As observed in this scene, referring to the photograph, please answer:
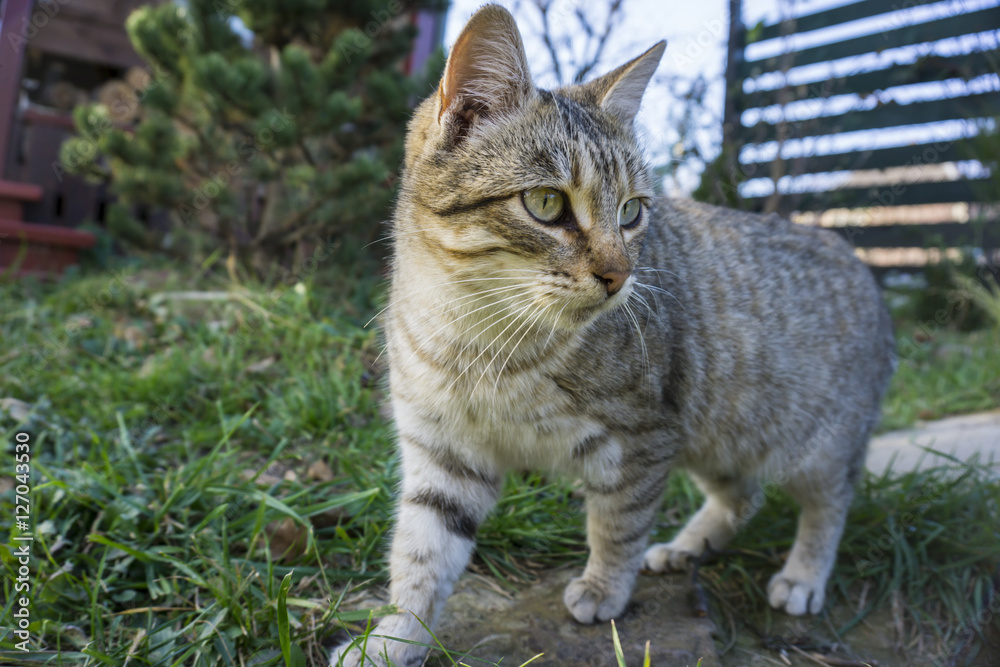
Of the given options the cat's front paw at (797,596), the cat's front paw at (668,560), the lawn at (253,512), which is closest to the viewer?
the lawn at (253,512)

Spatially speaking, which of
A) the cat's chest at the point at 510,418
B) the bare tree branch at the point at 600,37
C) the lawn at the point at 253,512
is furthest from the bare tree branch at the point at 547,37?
the cat's chest at the point at 510,418

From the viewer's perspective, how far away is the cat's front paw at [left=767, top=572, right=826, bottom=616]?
2.12 metres

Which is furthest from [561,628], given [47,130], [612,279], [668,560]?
[47,130]

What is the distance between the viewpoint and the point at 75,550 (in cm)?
190

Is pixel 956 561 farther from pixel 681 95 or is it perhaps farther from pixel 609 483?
pixel 681 95

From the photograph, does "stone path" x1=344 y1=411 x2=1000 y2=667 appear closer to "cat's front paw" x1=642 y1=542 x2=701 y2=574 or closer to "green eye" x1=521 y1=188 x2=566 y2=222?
"cat's front paw" x1=642 y1=542 x2=701 y2=574

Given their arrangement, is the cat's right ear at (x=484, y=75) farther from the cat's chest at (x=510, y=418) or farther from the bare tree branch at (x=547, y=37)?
the bare tree branch at (x=547, y=37)

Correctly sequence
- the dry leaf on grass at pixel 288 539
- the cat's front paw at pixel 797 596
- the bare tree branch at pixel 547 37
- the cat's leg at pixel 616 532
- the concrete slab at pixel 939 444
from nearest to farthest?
the cat's leg at pixel 616 532 < the dry leaf on grass at pixel 288 539 < the cat's front paw at pixel 797 596 < the concrete slab at pixel 939 444 < the bare tree branch at pixel 547 37

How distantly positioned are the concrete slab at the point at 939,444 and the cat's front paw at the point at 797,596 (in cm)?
87

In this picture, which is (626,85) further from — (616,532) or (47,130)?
(47,130)

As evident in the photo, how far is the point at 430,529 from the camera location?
5.98 feet

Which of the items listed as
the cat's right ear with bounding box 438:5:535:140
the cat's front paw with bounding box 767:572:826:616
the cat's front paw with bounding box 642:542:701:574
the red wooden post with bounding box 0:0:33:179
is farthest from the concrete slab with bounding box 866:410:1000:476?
the red wooden post with bounding box 0:0:33:179

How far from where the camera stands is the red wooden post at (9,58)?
5641 millimetres

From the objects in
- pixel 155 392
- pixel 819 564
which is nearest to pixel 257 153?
pixel 155 392
